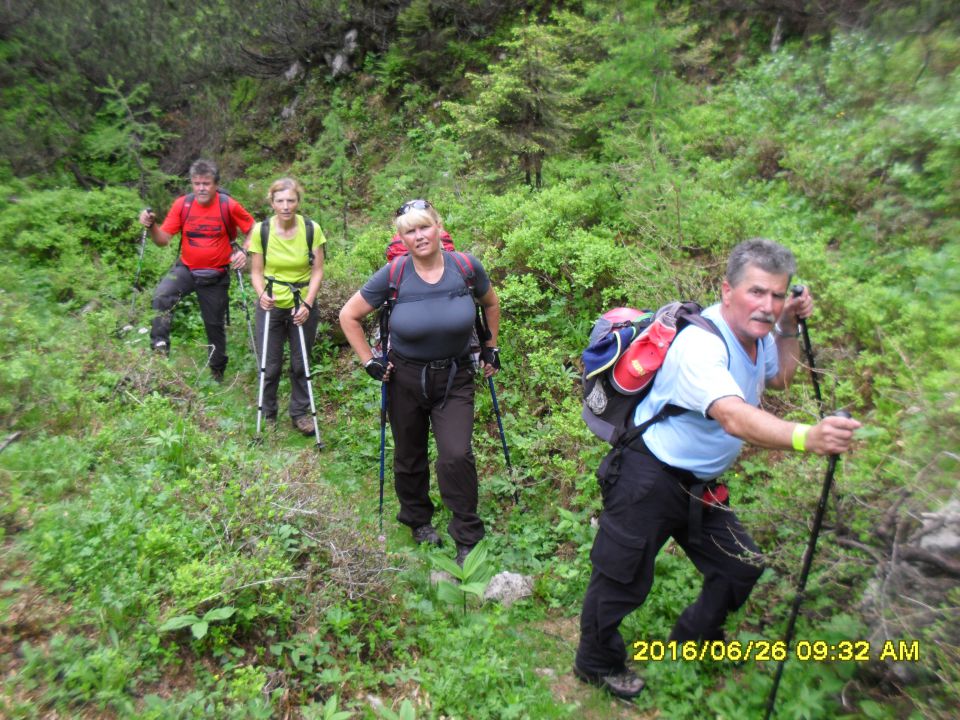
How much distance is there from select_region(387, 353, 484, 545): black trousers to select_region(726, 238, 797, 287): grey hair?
2242 millimetres

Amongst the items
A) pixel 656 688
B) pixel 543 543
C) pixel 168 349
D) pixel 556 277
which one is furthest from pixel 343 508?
pixel 168 349

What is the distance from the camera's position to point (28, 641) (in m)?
3.11

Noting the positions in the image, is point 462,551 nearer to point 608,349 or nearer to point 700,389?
point 608,349

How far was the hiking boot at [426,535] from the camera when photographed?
5.17m

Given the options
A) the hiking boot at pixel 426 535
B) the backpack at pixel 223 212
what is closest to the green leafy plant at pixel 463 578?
the hiking boot at pixel 426 535

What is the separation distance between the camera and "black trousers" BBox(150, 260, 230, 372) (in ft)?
24.9

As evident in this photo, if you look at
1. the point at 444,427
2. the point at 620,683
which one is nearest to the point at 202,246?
the point at 444,427

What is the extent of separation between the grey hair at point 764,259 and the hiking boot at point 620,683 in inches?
88.9

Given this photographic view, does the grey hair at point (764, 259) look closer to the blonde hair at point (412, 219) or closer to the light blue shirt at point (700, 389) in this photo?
the light blue shirt at point (700, 389)

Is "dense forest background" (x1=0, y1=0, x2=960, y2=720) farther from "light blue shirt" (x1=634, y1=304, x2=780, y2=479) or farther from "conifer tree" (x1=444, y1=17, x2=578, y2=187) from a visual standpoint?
"light blue shirt" (x1=634, y1=304, x2=780, y2=479)

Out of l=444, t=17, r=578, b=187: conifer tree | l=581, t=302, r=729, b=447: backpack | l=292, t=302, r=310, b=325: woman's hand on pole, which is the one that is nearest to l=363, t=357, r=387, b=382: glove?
l=581, t=302, r=729, b=447: backpack

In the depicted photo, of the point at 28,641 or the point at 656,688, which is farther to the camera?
the point at 656,688

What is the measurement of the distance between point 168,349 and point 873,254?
762 cm

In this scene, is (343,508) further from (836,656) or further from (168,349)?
(168,349)
